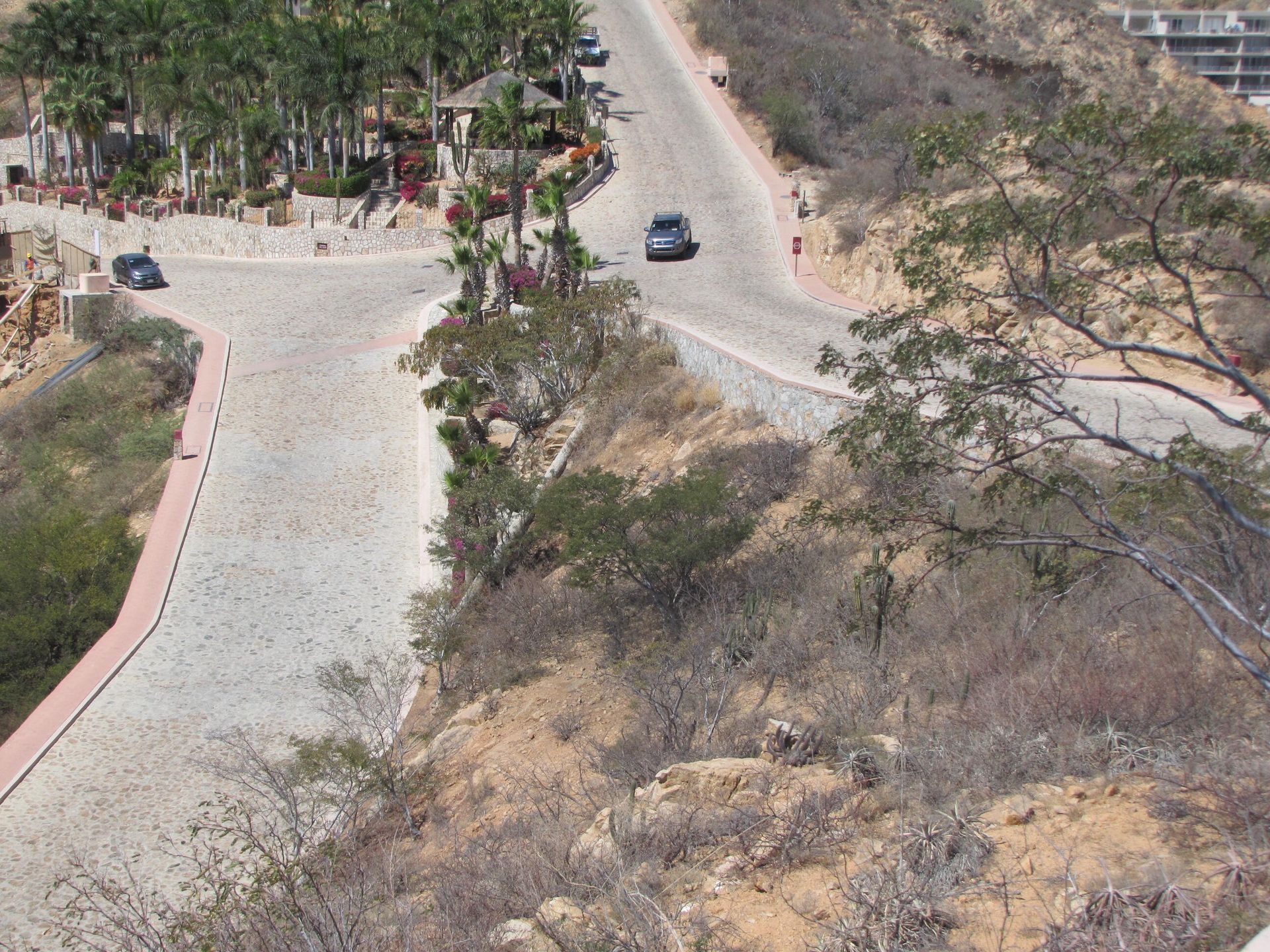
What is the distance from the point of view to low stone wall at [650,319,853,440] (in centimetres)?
1723

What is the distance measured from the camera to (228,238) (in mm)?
38812

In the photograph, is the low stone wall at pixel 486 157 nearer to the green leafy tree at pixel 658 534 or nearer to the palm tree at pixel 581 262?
the palm tree at pixel 581 262

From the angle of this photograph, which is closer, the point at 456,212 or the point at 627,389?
the point at 627,389

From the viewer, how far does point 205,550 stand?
61.9 ft

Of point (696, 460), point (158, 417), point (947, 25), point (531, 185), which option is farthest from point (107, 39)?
point (696, 460)

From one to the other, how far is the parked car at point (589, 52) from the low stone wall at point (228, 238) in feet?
60.6

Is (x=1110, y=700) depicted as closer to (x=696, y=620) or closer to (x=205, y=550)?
(x=696, y=620)

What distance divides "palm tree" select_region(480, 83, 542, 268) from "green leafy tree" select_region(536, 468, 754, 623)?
15.7 meters

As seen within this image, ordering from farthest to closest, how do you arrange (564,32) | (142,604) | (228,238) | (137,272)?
(564,32) → (228,238) → (137,272) → (142,604)

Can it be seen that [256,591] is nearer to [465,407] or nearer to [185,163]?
[465,407]

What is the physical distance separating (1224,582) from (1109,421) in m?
5.69

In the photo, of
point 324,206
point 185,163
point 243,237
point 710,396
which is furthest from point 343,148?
point 710,396

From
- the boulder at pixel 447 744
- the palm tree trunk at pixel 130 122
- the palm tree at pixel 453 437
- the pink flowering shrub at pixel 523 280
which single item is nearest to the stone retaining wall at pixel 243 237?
the pink flowering shrub at pixel 523 280

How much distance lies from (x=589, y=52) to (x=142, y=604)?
41187 millimetres
